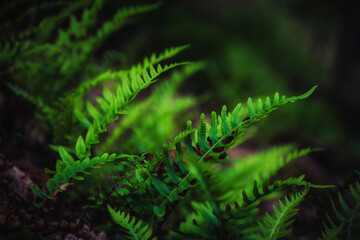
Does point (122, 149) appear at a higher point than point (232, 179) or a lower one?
higher

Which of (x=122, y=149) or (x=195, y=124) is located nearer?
(x=122, y=149)

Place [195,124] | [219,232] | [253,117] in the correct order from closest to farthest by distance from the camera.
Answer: [219,232], [253,117], [195,124]

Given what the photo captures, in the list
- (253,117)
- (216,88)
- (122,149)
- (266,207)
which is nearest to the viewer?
(253,117)

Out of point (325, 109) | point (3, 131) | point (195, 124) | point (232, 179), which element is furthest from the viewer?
point (325, 109)

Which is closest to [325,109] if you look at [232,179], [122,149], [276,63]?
[276,63]

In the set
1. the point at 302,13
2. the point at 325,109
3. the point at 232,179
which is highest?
the point at 302,13

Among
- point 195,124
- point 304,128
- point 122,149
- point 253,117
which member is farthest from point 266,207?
point 304,128

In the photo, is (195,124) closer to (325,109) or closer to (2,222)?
(2,222)

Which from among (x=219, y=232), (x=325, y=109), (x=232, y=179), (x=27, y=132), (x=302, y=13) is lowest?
(x=325, y=109)

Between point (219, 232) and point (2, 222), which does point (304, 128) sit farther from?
point (2, 222)
